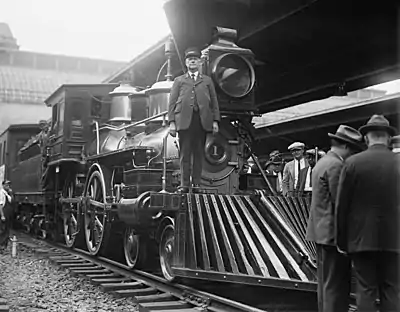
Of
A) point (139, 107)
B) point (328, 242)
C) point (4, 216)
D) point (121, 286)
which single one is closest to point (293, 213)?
point (328, 242)

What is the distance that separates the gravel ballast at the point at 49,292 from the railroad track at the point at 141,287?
12 centimetres

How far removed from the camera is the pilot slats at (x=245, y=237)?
4.65 metres

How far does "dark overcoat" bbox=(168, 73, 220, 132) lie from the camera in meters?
5.64

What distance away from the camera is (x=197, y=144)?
5.79 meters

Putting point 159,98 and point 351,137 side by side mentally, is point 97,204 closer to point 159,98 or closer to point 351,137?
point 159,98

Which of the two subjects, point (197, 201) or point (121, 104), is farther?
point (121, 104)

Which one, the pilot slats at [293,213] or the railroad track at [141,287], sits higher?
the pilot slats at [293,213]

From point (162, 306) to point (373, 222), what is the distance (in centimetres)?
228

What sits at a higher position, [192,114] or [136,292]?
[192,114]

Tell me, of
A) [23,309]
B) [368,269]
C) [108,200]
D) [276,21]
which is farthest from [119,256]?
[368,269]

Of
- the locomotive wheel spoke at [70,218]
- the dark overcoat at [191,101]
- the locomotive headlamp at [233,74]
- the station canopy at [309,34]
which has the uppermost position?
the station canopy at [309,34]

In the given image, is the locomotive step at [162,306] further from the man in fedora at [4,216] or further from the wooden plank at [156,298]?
the man in fedora at [4,216]

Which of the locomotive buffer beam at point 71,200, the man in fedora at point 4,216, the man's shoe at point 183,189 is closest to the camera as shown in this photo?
the man's shoe at point 183,189

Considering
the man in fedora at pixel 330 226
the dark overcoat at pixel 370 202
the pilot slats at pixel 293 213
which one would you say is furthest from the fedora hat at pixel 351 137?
the pilot slats at pixel 293 213
